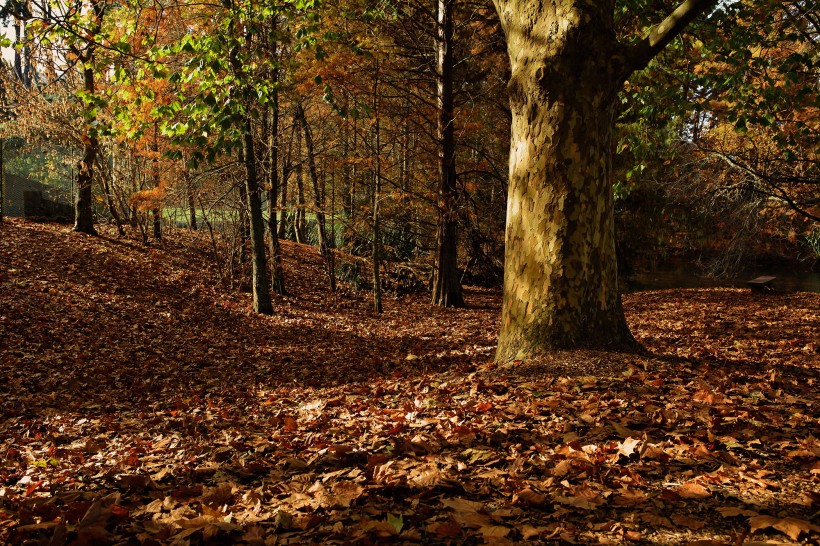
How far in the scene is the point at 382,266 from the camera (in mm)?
17984

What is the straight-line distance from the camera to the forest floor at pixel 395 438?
8.43 feet

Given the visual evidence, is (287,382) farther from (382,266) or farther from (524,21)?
(382,266)

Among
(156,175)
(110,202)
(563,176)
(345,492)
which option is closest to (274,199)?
(156,175)

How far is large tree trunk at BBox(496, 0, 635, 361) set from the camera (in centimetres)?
514

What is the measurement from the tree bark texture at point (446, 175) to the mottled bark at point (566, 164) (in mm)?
7453

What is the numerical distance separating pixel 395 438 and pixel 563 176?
2.97m

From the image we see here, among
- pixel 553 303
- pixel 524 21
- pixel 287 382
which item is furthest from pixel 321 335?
pixel 524 21

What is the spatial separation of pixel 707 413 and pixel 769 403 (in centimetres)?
74

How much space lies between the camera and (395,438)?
12.7 feet

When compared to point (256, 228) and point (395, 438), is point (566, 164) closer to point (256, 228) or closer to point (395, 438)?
point (395, 438)

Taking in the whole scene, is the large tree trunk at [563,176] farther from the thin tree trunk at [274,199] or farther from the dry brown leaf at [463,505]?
the thin tree trunk at [274,199]

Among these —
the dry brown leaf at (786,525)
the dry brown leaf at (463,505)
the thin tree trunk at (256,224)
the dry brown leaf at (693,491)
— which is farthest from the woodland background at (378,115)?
the dry brown leaf at (786,525)

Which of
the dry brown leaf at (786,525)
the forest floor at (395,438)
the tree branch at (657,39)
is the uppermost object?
the tree branch at (657,39)

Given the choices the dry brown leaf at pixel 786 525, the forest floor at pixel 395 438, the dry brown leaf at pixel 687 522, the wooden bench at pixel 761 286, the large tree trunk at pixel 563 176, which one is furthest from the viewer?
the wooden bench at pixel 761 286
